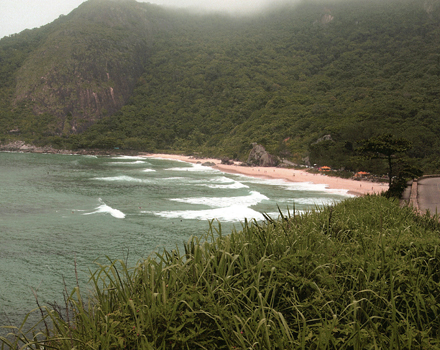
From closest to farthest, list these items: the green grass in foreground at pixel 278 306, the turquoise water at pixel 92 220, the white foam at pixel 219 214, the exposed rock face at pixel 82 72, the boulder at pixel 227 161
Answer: the green grass in foreground at pixel 278 306 → the turquoise water at pixel 92 220 → the white foam at pixel 219 214 → the boulder at pixel 227 161 → the exposed rock face at pixel 82 72

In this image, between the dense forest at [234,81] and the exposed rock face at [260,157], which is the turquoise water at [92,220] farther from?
the exposed rock face at [260,157]

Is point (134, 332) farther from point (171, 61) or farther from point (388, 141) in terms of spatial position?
point (171, 61)

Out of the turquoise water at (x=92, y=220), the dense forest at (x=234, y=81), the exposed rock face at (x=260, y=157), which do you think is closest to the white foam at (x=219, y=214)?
the turquoise water at (x=92, y=220)

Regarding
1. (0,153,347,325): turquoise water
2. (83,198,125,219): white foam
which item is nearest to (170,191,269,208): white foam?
(0,153,347,325): turquoise water

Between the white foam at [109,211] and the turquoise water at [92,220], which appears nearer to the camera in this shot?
the turquoise water at [92,220]

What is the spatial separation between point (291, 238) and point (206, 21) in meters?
188

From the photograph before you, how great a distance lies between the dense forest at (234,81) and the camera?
192ft

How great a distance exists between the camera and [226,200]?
24172 millimetres

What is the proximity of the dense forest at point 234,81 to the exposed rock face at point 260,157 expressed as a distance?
1.78 meters

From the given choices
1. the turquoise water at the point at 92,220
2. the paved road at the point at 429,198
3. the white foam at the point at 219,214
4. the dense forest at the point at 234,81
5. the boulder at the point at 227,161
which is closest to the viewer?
the turquoise water at the point at 92,220

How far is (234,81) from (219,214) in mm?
98577

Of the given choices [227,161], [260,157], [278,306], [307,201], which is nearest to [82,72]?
[227,161]

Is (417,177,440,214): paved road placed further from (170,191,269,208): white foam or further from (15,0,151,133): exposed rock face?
(15,0,151,133): exposed rock face

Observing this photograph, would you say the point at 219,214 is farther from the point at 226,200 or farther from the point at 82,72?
the point at 82,72
